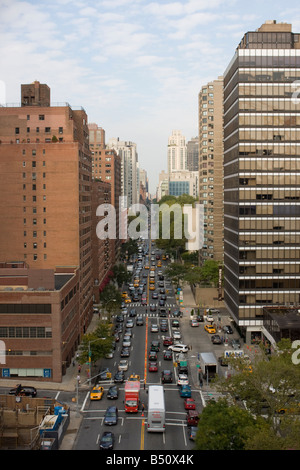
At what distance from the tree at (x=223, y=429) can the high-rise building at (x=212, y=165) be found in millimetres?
71806

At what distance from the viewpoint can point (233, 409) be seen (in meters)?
38.0

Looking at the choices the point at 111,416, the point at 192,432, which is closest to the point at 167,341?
the point at 111,416

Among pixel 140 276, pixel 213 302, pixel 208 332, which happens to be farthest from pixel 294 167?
pixel 140 276

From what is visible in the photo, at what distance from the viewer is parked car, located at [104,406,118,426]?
152 ft

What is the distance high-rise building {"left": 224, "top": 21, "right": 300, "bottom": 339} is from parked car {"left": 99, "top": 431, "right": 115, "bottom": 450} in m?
35.0

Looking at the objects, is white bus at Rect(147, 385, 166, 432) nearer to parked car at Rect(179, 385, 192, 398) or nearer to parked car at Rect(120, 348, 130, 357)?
parked car at Rect(179, 385, 192, 398)

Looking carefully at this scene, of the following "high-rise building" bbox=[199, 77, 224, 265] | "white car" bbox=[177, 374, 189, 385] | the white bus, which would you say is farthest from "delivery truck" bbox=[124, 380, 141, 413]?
"high-rise building" bbox=[199, 77, 224, 265]

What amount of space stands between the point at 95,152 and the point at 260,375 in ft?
419

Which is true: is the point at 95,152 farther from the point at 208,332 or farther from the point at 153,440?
the point at 153,440

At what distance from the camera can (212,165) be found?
11206cm

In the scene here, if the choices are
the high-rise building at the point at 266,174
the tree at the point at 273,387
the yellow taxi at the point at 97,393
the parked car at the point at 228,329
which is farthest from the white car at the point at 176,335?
the tree at the point at 273,387

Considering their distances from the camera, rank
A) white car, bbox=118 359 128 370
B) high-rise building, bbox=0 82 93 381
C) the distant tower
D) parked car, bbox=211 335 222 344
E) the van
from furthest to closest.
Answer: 1. the distant tower
2. parked car, bbox=211 335 222 344
3. high-rise building, bbox=0 82 93 381
4. white car, bbox=118 359 128 370
5. the van

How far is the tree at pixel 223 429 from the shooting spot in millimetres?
35281

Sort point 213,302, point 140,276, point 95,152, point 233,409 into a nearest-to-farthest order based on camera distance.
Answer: point 233,409 → point 213,302 → point 140,276 → point 95,152
